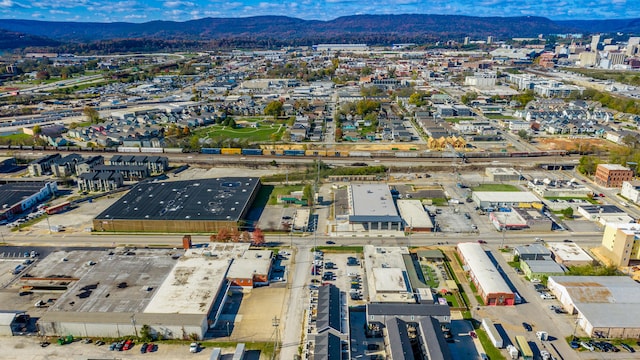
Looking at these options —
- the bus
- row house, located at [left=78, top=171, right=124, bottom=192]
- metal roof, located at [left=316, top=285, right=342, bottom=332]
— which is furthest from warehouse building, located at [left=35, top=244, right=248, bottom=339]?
the bus

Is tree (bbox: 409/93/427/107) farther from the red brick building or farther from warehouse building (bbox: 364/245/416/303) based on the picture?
warehouse building (bbox: 364/245/416/303)

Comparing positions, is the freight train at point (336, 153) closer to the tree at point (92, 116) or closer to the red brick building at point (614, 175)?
the red brick building at point (614, 175)

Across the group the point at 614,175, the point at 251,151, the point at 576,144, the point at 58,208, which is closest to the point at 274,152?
the point at 251,151

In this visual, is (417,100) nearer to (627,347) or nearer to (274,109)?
(274,109)

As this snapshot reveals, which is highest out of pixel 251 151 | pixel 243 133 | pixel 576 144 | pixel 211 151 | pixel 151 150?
pixel 576 144

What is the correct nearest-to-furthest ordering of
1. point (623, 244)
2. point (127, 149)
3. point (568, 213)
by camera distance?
point (623, 244) → point (568, 213) → point (127, 149)
